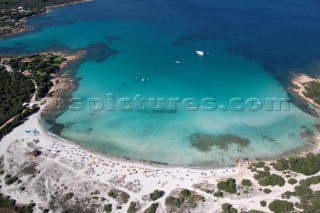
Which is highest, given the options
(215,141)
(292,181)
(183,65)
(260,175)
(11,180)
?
(183,65)

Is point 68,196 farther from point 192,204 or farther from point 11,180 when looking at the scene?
point 192,204

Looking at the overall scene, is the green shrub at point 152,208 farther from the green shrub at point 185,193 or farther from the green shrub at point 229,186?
the green shrub at point 229,186

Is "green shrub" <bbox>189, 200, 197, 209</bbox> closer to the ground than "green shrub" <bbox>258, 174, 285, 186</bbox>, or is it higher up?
closer to the ground

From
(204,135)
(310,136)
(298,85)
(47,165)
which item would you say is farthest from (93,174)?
(298,85)

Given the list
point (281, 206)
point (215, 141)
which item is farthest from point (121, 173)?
point (281, 206)

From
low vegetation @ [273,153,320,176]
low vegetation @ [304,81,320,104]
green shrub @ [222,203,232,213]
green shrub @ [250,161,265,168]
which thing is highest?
low vegetation @ [304,81,320,104]

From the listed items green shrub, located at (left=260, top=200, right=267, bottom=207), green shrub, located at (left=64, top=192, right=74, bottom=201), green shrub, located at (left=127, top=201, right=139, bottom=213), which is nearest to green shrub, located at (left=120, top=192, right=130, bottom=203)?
green shrub, located at (left=127, top=201, right=139, bottom=213)

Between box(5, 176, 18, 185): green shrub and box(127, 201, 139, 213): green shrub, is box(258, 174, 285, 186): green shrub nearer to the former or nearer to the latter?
box(127, 201, 139, 213): green shrub
